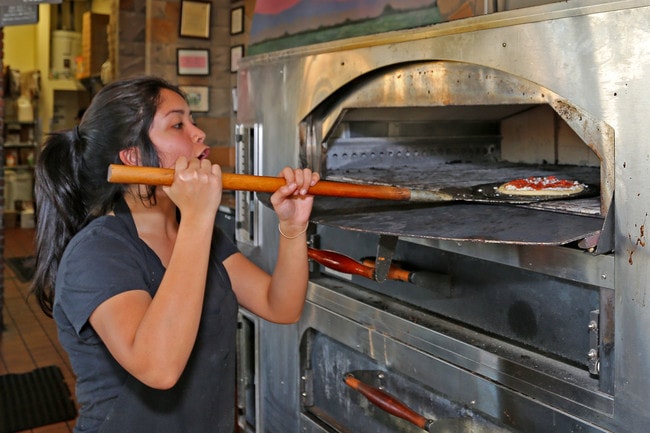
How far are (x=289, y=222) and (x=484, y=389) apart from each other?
59cm

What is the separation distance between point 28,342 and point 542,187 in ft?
13.3

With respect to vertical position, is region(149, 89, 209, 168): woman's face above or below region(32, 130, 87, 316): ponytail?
above

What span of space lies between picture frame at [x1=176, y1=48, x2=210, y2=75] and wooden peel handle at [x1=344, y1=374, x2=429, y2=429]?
4.92 meters

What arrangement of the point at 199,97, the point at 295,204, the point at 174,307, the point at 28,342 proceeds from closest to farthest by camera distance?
the point at 174,307
the point at 295,204
the point at 28,342
the point at 199,97

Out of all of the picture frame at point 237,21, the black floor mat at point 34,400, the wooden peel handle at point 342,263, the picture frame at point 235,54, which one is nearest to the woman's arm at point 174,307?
the wooden peel handle at point 342,263

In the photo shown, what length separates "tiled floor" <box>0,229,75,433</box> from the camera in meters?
4.14

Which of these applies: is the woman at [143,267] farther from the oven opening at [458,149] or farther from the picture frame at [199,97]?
the picture frame at [199,97]

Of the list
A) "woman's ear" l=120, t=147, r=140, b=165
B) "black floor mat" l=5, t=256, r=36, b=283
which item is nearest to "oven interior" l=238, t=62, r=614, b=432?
"woman's ear" l=120, t=147, r=140, b=165

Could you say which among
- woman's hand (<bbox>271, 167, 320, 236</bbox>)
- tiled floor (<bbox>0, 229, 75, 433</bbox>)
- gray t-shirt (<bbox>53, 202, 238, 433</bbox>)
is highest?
woman's hand (<bbox>271, 167, 320, 236</bbox>)

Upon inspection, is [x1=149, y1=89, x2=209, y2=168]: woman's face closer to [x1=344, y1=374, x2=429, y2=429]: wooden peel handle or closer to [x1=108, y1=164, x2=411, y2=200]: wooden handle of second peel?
[x1=108, y1=164, x2=411, y2=200]: wooden handle of second peel

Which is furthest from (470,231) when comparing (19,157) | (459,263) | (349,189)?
(19,157)

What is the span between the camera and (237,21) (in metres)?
6.22

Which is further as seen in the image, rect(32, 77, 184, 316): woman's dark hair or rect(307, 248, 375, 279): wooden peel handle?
rect(307, 248, 375, 279): wooden peel handle

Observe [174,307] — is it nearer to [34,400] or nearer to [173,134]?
[173,134]
